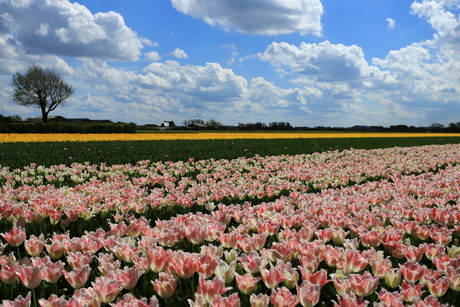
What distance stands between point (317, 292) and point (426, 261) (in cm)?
158

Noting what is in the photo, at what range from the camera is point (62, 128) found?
122ft

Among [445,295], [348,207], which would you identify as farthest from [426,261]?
[348,207]

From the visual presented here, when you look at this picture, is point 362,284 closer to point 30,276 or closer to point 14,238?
point 30,276

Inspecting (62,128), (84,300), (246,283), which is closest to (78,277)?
(84,300)

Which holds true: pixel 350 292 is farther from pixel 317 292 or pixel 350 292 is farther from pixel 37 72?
pixel 37 72

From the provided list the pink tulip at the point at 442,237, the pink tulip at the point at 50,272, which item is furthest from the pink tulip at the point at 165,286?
the pink tulip at the point at 442,237

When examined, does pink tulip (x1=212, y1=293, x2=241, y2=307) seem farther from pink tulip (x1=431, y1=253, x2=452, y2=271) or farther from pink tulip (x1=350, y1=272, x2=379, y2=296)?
pink tulip (x1=431, y1=253, x2=452, y2=271)

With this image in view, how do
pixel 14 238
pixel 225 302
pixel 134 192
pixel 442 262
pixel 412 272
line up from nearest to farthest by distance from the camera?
pixel 225 302
pixel 412 272
pixel 442 262
pixel 14 238
pixel 134 192

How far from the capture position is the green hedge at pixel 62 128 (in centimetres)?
3584

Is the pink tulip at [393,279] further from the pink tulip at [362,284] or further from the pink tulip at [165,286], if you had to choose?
the pink tulip at [165,286]

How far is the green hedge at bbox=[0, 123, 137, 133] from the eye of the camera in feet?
118

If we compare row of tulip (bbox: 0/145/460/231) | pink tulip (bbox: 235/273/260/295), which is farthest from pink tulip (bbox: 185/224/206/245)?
row of tulip (bbox: 0/145/460/231)

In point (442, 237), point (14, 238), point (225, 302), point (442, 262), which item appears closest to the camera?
point (225, 302)

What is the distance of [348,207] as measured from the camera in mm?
4551
